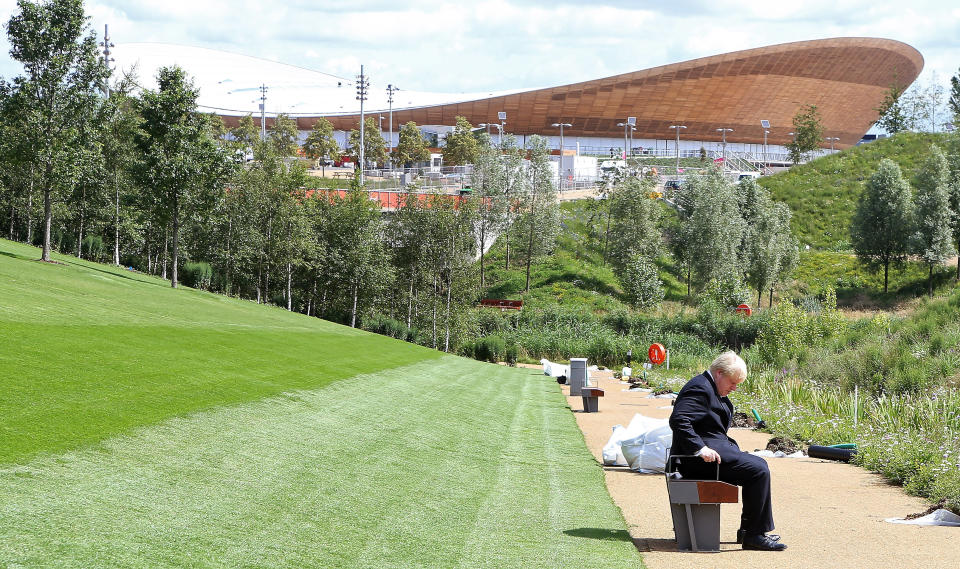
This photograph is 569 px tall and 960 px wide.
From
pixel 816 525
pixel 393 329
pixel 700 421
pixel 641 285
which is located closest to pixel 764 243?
pixel 641 285

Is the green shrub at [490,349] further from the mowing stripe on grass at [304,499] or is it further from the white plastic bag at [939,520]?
the white plastic bag at [939,520]

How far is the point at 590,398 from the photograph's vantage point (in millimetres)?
19078

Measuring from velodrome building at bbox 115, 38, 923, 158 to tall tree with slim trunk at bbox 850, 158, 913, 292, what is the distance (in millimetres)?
52521

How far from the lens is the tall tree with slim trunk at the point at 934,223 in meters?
51.1

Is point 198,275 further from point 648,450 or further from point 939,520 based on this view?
point 939,520

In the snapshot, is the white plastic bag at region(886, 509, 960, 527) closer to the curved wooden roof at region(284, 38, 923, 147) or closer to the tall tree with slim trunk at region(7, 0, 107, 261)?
the tall tree with slim trunk at region(7, 0, 107, 261)

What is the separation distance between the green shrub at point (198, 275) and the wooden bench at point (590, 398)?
24.4 meters

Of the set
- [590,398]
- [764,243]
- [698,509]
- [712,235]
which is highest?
[712,235]

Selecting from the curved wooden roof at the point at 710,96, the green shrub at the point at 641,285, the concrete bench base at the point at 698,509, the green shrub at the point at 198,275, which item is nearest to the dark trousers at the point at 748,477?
the concrete bench base at the point at 698,509

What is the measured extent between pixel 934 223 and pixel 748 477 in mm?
50369

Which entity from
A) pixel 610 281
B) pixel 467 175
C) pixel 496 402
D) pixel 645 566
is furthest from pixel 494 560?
pixel 467 175

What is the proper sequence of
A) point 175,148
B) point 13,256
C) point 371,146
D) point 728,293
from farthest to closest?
point 371,146
point 728,293
point 175,148
point 13,256

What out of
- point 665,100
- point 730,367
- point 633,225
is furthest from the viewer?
point 665,100

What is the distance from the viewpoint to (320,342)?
22.4 metres
